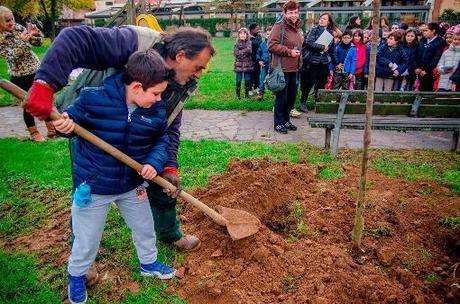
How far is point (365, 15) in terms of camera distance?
31.4 metres

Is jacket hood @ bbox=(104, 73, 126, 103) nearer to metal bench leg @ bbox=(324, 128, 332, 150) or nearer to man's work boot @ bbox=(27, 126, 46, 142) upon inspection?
metal bench leg @ bbox=(324, 128, 332, 150)

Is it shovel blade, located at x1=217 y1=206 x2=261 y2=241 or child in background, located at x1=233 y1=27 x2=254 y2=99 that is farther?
child in background, located at x1=233 y1=27 x2=254 y2=99

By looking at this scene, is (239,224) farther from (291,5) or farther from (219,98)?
(219,98)

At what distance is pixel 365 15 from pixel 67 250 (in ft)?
109

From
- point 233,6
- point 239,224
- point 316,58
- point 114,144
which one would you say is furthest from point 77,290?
point 233,6

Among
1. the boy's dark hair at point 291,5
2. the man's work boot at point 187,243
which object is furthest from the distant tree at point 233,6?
the man's work boot at point 187,243

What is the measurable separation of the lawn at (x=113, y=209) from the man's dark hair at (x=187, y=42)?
1.75 meters

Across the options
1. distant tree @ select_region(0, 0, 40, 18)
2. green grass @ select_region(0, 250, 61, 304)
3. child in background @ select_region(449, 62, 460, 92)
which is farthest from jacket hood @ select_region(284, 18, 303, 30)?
distant tree @ select_region(0, 0, 40, 18)

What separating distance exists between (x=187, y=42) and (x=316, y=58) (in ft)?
18.7

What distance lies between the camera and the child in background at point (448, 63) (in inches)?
283

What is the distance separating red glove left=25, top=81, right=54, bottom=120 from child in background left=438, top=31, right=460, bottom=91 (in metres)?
7.41

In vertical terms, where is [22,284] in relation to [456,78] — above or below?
below

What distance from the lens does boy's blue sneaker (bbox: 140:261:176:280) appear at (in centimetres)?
306

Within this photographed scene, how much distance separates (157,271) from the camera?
3.07m
